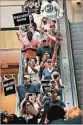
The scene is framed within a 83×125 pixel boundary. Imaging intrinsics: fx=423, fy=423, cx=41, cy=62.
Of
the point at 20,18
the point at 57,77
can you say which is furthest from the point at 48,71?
the point at 20,18

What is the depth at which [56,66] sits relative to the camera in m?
7.32

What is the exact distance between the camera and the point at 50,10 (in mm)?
8500

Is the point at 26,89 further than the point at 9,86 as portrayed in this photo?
Yes

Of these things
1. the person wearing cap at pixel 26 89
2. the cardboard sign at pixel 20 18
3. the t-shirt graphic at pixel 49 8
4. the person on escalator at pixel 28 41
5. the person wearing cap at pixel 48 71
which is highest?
the t-shirt graphic at pixel 49 8

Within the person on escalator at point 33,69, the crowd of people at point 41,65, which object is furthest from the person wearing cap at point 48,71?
the person on escalator at point 33,69

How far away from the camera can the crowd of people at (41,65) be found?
5883 millimetres

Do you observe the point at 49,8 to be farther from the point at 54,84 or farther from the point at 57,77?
the point at 54,84

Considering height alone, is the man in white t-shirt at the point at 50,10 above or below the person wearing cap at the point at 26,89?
above

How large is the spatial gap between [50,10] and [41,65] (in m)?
1.71

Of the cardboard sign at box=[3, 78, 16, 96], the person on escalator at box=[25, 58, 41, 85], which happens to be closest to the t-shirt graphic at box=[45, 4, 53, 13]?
Answer: the person on escalator at box=[25, 58, 41, 85]

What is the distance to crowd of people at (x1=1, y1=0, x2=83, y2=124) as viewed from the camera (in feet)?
19.3

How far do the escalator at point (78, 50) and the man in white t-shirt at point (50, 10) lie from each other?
0.66 meters

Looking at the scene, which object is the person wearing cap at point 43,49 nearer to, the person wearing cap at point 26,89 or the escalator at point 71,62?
the escalator at point 71,62

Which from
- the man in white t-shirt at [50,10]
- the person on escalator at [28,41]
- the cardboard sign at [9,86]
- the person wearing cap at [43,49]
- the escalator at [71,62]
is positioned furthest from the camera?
the man in white t-shirt at [50,10]
